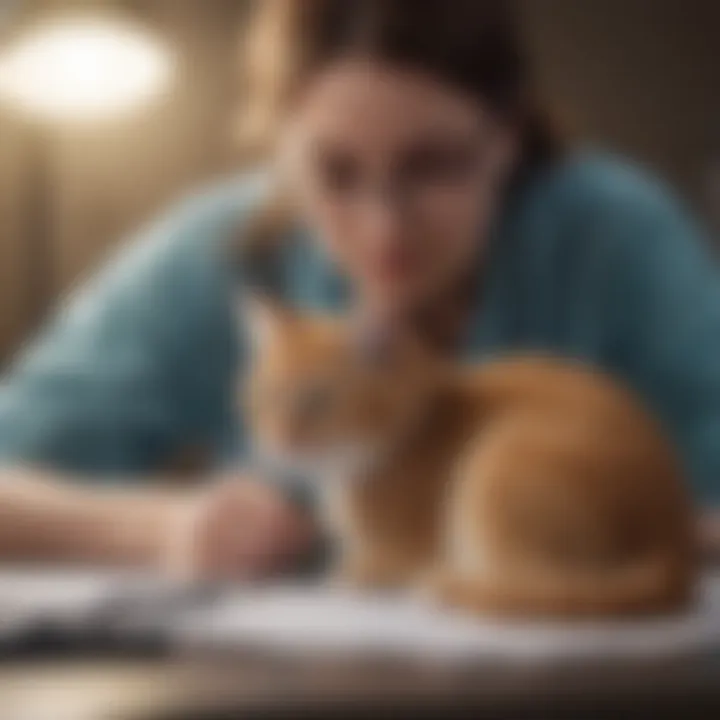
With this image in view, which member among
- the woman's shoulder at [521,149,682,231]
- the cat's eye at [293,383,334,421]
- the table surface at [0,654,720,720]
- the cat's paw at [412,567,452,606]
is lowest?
the table surface at [0,654,720,720]

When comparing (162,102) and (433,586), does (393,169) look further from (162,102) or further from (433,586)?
(433,586)

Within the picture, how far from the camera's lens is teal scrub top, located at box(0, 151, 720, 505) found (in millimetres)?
1262

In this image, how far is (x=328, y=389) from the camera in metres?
1.23

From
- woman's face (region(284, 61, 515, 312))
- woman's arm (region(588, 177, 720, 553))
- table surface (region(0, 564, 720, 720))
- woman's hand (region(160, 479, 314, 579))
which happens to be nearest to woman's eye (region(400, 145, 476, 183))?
woman's face (region(284, 61, 515, 312))

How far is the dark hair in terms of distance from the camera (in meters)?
1.28

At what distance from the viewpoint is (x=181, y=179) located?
4.20 feet

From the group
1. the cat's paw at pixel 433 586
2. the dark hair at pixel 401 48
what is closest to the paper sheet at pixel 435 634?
the cat's paw at pixel 433 586

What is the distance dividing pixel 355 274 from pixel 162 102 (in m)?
0.20

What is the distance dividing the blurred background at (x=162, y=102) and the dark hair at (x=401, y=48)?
2cm

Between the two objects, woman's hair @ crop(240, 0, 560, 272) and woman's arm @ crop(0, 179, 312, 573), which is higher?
woman's hair @ crop(240, 0, 560, 272)

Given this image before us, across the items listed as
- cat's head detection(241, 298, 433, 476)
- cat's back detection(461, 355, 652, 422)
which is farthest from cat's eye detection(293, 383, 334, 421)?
cat's back detection(461, 355, 652, 422)

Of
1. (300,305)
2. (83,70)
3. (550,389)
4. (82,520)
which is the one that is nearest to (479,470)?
(550,389)

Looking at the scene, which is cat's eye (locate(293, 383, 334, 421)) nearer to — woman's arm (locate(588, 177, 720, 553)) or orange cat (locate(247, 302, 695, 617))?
orange cat (locate(247, 302, 695, 617))

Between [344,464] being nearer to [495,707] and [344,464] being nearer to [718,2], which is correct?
[495,707]
